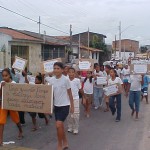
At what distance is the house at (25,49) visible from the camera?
25.2 m

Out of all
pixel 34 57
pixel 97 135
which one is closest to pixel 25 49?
pixel 34 57

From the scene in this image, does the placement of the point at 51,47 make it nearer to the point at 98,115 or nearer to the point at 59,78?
the point at 98,115

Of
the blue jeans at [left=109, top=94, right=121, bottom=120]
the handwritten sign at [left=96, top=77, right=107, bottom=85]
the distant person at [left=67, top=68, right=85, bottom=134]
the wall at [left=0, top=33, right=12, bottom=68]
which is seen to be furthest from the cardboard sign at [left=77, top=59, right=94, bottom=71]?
the wall at [left=0, top=33, right=12, bottom=68]

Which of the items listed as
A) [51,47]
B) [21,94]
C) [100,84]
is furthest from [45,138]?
[51,47]

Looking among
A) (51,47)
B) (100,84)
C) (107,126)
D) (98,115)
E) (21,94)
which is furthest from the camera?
(51,47)

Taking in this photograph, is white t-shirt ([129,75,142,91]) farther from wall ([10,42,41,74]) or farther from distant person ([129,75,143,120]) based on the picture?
wall ([10,42,41,74])

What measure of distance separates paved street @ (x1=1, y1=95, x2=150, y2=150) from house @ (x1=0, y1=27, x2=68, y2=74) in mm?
14866

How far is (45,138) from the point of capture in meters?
8.09

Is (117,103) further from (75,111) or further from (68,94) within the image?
(68,94)

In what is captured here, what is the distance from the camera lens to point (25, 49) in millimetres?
29016

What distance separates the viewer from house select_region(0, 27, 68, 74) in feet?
82.7

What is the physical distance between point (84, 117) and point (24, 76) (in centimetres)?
244

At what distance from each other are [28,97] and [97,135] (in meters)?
2.23

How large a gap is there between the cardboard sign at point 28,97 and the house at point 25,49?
669 inches
